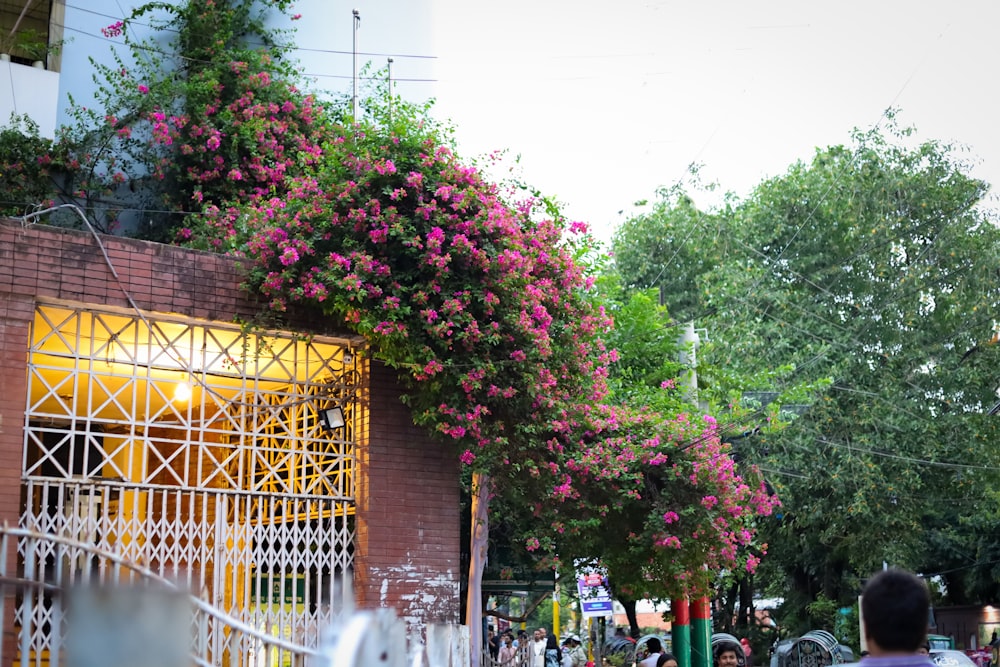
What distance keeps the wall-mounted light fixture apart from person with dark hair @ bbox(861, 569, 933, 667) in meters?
8.85

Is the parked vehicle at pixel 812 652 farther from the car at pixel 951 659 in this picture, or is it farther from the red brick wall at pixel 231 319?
the red brick wall at pixel 231 319

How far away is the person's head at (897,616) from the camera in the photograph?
3.37 meters

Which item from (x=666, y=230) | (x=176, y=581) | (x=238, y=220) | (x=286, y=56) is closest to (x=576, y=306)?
(x=238, y=220)

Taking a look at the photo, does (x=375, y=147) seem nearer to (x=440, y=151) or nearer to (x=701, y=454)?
(x=440, y=151)

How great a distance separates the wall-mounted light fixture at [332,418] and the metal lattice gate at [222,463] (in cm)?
18

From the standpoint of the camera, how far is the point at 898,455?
72.9 feet

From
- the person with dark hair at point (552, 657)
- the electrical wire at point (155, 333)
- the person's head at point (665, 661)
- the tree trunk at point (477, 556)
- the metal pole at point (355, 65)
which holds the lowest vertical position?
the person with dark hair at point (552, 657)

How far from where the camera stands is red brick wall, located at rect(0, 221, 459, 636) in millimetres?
9977

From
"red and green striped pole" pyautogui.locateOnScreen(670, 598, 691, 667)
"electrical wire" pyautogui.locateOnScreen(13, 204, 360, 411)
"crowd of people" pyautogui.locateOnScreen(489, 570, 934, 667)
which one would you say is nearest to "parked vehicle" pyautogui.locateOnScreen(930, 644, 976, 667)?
"red and green striped pole" pyautogui.locateOnScreen(670, 598, 691, 667)

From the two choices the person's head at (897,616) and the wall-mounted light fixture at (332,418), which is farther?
the wall-mounted light fixture at (332,418)

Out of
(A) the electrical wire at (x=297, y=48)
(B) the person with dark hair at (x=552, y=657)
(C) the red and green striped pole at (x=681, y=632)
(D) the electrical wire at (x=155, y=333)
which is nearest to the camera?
(D) the electrical wire at (x=155, y=333)

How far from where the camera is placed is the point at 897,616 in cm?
338

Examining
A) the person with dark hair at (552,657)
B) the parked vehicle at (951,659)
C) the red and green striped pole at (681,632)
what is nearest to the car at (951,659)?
the parked vehicle at (951,659)

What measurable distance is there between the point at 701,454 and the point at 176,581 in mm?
10936
